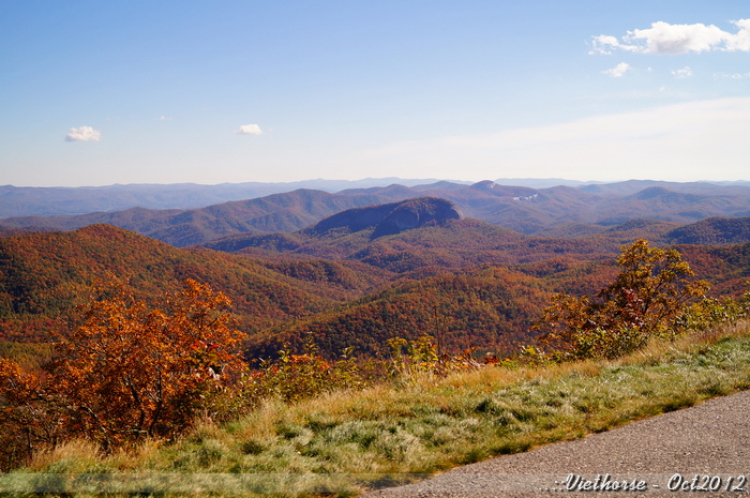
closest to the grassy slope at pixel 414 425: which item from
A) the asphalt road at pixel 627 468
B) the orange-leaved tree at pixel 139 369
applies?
the asphalt road at pixel 627 468

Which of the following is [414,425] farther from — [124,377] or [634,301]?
[634,301]

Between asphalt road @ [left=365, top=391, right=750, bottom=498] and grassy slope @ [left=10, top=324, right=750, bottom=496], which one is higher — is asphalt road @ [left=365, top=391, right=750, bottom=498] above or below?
above

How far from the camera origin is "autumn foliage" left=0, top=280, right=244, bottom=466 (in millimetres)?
5895

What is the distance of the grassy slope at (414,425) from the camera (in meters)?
4.21

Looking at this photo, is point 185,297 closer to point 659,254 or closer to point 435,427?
point 435,427

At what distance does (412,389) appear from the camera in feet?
21.8

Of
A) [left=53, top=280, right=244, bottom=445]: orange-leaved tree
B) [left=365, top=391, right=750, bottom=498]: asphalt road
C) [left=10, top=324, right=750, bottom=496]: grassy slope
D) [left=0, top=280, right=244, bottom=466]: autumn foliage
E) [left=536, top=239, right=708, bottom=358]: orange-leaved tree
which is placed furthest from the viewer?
[left=536, top=239, right=708, bottom=358]: orange-leaved tree

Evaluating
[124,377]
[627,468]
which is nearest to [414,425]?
[627,468]

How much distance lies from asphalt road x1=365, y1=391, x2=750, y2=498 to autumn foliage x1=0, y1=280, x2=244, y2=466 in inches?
161

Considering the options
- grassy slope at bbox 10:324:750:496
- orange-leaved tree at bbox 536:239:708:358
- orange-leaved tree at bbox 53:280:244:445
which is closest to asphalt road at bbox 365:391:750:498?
grassy slope at bbox 10:324:750:496

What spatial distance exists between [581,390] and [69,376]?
8.55 metres

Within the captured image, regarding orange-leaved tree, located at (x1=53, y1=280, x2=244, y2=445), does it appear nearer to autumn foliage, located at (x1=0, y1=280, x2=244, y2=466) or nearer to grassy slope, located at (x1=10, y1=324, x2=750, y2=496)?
autumn foliage, located at (x1=0, y1=280, x2=244, y2=466)

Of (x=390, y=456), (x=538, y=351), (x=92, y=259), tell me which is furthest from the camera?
(x=92, y=259)

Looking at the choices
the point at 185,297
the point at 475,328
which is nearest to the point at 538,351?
the point at 185,297
